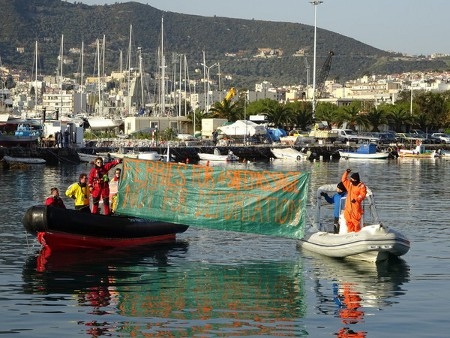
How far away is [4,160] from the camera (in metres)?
82.8

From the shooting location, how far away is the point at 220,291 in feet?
77.4

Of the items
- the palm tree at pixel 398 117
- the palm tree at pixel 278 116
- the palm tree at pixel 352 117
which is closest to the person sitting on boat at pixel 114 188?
the palm tree at pixel 278 116

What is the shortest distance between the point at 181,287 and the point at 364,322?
5280 millimetres

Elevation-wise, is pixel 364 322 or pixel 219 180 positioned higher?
pixel 219 180

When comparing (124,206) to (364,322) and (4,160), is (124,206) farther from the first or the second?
(4,160)

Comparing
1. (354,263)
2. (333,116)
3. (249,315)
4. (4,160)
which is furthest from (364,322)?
(333,116)

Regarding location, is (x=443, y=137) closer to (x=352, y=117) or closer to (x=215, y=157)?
(x=352, y=117)

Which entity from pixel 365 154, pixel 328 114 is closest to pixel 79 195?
pixel 365 154

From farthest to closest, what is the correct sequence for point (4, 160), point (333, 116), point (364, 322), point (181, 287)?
point (333, 116), point (4, 160), point (181, 287), point (364, 322)

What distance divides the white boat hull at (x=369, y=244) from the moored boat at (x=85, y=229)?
5.63 metres

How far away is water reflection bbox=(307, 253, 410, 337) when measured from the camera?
21.1m

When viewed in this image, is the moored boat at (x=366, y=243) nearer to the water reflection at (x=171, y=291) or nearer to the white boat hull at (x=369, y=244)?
the white boat hull at (x=369, y=244)

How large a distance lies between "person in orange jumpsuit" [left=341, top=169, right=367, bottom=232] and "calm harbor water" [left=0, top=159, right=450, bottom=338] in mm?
1095

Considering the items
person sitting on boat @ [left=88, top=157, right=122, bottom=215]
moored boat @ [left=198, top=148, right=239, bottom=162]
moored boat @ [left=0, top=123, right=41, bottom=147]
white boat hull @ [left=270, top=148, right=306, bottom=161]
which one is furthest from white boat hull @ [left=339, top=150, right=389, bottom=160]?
person sitting on boat @ [left=88, top=157, right=122, bottom=215]
